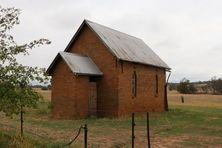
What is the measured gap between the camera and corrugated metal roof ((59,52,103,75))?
30.8m

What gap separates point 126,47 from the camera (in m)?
36.6

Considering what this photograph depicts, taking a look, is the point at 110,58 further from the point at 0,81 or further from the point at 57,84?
the point at 0,81

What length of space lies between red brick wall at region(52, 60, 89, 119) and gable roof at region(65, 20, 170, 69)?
140 inches

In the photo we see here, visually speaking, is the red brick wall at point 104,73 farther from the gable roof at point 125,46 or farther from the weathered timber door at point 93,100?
the gable roof at point 125,46

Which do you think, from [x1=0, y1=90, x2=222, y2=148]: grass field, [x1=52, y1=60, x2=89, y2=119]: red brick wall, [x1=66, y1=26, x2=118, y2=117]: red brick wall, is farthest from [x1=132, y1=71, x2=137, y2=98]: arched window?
[x1=0, y1=90, x2=222, y2=148]: grass field

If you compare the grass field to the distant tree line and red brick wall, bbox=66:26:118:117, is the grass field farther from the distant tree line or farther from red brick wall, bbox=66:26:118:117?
the distant tree line

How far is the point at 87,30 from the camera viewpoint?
3450 cm

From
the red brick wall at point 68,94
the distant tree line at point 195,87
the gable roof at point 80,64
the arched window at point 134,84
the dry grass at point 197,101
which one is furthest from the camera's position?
the distant tree line at point 195,87

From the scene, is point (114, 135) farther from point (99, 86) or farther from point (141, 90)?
point (141, 90)

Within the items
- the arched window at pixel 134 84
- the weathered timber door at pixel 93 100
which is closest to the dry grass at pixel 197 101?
the arched window at pixel 134 84

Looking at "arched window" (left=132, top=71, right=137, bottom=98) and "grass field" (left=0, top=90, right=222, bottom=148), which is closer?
"grass field" (left=0, top=90, right=222, bottom=148)

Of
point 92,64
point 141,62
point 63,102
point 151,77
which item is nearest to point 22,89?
point 63,102

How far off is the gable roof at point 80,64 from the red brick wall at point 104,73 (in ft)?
1.58

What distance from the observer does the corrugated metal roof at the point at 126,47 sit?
110 ft
